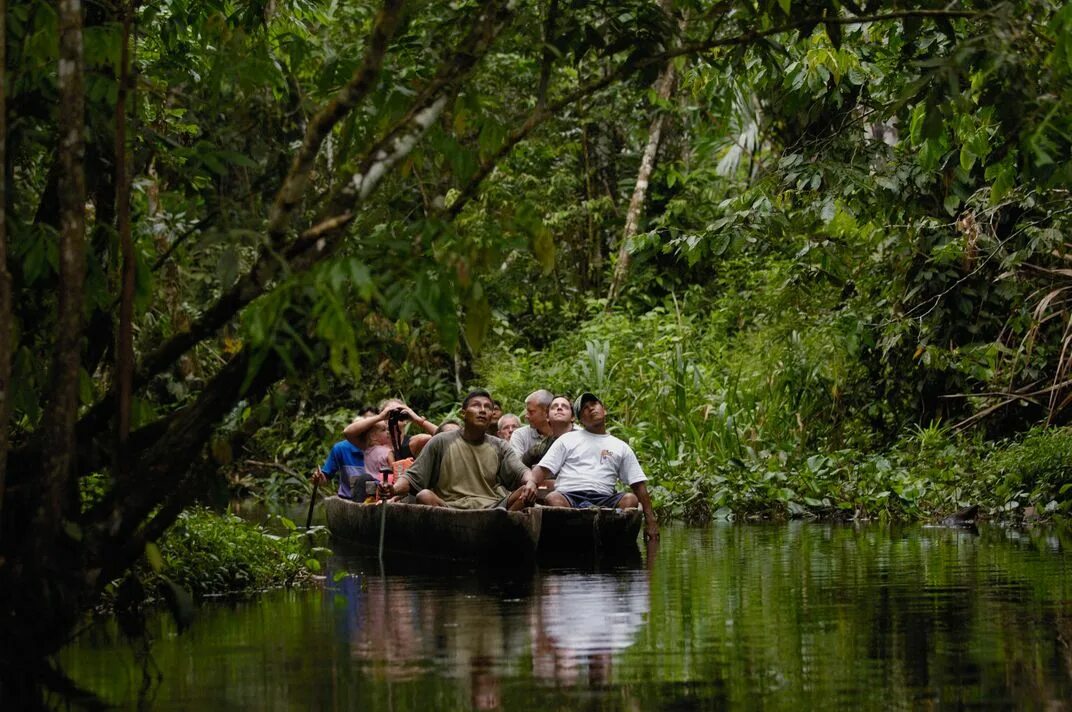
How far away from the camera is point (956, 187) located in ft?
58.1

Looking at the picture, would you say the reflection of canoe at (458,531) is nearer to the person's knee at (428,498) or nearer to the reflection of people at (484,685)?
the person's knee at (428,498)

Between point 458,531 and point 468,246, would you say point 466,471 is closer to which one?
point 458,531

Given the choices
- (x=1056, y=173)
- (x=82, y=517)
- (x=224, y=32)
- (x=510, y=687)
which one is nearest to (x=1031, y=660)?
(x=510, y=687)

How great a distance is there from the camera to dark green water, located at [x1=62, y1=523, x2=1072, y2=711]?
6.10 metres

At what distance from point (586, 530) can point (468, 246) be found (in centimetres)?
732

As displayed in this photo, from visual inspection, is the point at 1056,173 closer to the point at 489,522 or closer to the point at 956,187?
the point at 489,522

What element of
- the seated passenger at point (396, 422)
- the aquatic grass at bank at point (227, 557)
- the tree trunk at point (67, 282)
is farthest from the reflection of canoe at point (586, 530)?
the tree trunk at point (67, 282)

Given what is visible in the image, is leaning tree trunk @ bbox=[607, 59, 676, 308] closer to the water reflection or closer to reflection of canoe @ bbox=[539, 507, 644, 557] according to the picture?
reflection of canoe @ bbox=[539, 507, 644, 557]

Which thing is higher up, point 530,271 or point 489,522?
point 530,271

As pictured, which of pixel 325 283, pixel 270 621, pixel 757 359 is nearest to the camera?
pixel 325 283

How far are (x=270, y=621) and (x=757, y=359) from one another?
1337 centimetres

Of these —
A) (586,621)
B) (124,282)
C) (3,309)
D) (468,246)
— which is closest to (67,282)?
(3,309)

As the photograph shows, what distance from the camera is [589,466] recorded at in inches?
554

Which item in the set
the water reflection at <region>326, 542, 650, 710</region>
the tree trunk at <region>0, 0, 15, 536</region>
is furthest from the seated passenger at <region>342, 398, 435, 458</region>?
the tree trunk at <region>0, 0, 15, 536</region>
